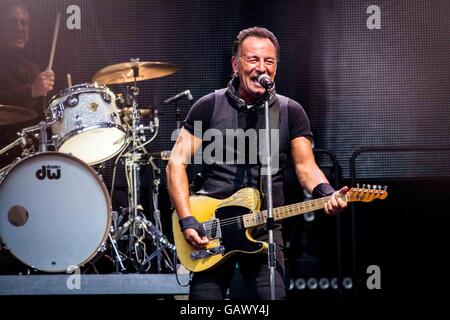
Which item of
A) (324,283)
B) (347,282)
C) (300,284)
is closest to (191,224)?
(300,284)

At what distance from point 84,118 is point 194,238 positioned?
2.51m

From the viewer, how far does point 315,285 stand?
7.69m

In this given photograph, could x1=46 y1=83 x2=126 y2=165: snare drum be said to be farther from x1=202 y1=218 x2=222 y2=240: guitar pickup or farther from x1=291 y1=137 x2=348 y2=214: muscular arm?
x1=291 y1=137 x2=348 y2=214: muscular arm

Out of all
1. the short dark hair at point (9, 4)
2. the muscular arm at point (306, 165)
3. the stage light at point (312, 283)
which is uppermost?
the short dark hair at point (9, 4)

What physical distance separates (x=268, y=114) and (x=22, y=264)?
2.75 m

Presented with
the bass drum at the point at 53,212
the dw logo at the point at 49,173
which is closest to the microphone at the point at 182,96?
the bass drum at the point at 53,212

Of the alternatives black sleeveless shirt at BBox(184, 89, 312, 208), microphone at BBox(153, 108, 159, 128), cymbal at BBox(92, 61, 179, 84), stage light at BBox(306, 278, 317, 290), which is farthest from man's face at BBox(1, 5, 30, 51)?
stage light at BBox(306, 278, 317, 290)

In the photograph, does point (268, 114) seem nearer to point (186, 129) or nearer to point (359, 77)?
point (186, 129)

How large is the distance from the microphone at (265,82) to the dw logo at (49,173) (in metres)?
2.50

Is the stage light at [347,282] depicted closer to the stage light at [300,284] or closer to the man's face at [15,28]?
the stage light at [300,284]

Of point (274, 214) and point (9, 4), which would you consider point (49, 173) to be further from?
point (274, 214)

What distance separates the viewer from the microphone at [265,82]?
4.45m

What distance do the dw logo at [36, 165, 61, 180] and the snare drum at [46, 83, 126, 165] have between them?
29cm
